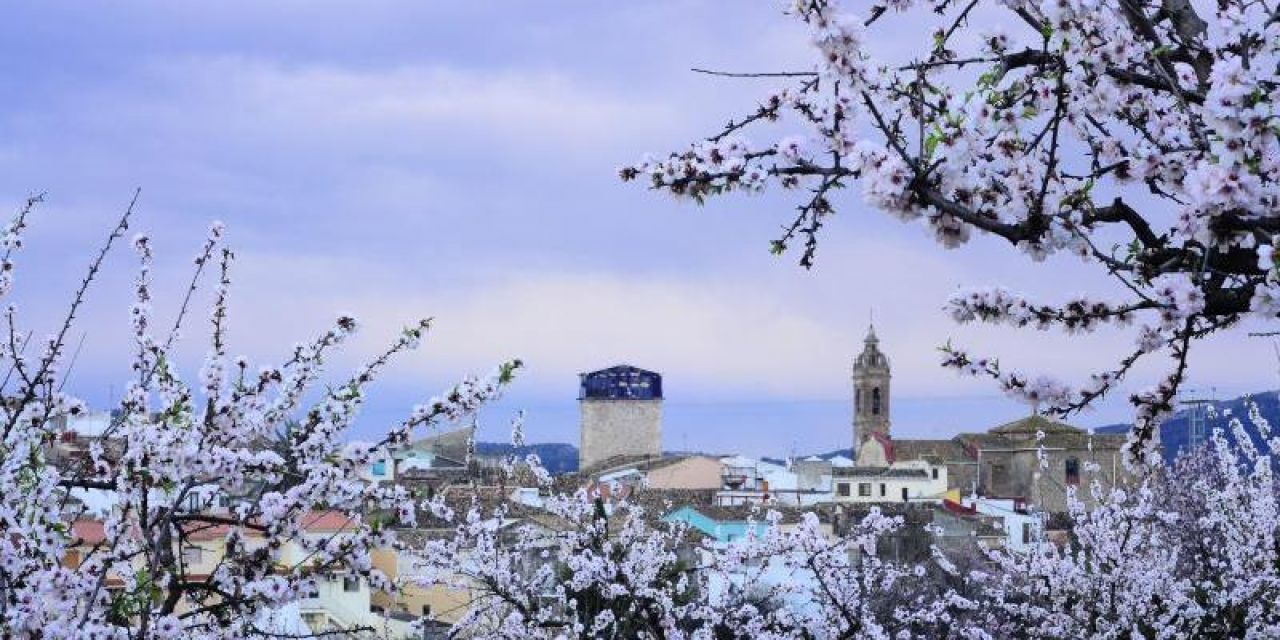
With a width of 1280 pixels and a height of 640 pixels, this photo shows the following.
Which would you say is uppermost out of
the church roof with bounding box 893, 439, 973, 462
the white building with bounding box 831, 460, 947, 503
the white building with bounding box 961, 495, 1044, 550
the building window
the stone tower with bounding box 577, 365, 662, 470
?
the stone tower with bounding box 577, 365, 662, 470

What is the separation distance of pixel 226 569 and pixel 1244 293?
10.3 feet

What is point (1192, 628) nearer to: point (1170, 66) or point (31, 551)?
point (1170, 66)

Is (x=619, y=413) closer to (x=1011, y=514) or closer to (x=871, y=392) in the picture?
(x=871, y=392)

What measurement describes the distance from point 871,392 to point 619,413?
17.6 m

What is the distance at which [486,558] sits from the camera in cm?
1142

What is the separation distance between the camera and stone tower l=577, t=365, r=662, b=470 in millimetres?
77750

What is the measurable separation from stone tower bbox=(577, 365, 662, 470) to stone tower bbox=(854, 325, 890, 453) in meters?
14.6

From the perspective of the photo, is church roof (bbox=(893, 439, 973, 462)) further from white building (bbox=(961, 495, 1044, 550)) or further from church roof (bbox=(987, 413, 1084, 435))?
white building (bbox=(961, 495, 1044, 550))

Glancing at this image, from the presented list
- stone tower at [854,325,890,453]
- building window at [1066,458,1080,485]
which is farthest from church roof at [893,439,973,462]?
stone tower at [854,325,890,453]

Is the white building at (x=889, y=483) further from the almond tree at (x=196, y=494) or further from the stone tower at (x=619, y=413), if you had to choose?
the almond tree at (x=196, y=494)

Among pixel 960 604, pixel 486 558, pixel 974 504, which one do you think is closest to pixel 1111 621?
pixel 960 604

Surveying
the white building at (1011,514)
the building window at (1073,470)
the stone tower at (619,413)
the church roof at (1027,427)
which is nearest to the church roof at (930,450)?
the church roof at (1027,427)

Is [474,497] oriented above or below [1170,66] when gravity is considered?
below

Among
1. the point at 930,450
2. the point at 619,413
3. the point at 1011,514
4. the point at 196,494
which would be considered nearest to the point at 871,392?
the point at 619,413
